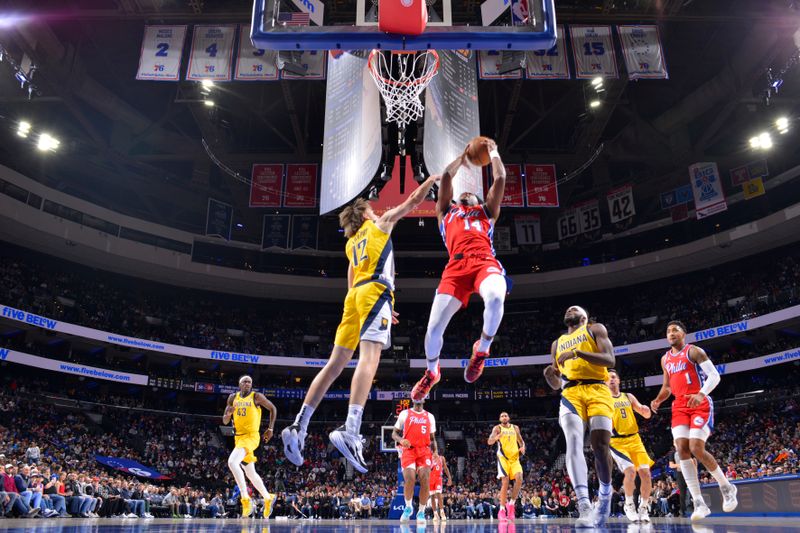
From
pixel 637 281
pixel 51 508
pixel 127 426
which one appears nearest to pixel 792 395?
pixel 637 281

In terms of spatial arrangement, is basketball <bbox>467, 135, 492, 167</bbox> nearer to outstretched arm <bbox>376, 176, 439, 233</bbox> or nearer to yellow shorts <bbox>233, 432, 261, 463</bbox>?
outstretched arm <bbox>376, 176, 439, 233</bbox>

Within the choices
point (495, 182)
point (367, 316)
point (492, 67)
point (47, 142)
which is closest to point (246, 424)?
point (367, 316)

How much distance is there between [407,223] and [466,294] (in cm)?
3222

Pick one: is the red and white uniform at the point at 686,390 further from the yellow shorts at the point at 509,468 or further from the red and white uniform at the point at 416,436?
the yellow shorts at the point at 509,468

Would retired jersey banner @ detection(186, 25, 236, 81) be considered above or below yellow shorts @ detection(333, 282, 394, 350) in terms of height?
above

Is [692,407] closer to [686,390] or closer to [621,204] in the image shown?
[686,390]

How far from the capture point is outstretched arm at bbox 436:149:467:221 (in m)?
6.25

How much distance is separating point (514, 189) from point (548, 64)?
5.96m

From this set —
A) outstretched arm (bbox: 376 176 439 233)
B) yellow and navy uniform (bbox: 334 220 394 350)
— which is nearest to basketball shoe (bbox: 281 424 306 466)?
yellow and navy uniform (bbox: 334 220 394 350)

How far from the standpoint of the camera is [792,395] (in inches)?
1064

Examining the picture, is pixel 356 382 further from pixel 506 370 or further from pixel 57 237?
pixel 506 370

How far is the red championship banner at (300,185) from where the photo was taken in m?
24.9

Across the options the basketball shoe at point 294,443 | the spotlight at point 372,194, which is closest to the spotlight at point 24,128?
the spotlight at point 372,194

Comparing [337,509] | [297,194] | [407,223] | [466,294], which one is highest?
[407,223]
